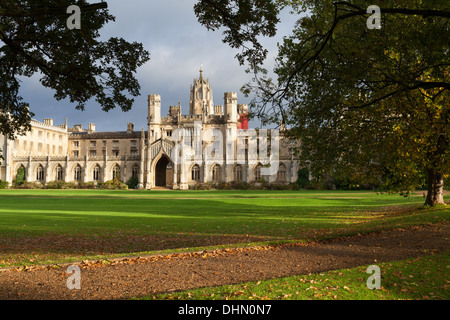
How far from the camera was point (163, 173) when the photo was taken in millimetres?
68688

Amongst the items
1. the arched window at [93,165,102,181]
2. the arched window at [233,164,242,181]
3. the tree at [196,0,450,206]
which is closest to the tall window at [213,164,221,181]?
the arched window at [233,164,242,181]

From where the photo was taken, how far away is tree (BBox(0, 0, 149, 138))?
383 inches

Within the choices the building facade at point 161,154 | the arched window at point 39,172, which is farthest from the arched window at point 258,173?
the arched window at point 39,172

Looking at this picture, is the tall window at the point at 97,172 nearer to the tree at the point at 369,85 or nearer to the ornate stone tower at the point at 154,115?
the ornate stone tower at the point at 154,115

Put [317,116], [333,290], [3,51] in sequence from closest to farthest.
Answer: [333,290], [3,51], [317,116]

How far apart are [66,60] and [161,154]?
184 feet

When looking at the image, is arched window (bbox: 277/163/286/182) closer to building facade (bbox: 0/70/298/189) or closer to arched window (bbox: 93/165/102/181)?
building facade (bbox: 0/70/298/189)

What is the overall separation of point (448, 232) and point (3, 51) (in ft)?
47.1

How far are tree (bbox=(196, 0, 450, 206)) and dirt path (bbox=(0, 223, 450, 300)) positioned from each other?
3875mm

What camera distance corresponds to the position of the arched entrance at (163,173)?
68000 mm
